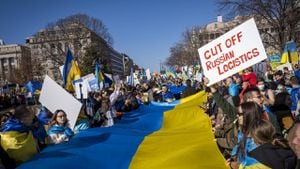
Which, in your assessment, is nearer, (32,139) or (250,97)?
(250,97)

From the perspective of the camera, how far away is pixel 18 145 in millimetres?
4855

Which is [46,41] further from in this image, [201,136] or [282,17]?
[201,136]

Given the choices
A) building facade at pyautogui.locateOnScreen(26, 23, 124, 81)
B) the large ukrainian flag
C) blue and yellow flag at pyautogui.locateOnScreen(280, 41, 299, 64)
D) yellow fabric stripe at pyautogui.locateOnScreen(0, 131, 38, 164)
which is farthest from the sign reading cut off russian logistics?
building facade at pyautogui.locateOnScreen(26, 23, 124, 81)

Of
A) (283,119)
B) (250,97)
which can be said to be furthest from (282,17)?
(250,97)

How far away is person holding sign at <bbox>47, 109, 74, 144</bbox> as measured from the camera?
19.9 feet

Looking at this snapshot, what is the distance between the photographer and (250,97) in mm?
4609

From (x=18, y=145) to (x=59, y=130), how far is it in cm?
128

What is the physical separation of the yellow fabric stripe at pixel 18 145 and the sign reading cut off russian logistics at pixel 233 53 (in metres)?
2.82

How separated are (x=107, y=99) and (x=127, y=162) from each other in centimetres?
565

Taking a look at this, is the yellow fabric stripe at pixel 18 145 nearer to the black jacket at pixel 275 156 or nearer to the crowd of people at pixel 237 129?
the crowd of people at pixel 237 129

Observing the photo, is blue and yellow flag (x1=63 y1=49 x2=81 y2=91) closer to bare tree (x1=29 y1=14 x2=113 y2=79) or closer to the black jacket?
the black jacket

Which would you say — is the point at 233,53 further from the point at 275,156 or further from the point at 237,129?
the point at 275,156

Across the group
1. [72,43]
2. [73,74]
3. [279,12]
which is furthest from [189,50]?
[73,74]

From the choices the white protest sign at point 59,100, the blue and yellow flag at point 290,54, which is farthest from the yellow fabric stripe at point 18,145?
the blue and yellow flag at point 290,54
